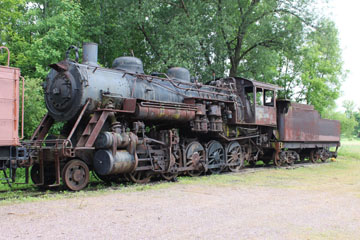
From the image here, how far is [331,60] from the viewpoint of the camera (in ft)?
102

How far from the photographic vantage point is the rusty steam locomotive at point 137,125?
9.55 metres

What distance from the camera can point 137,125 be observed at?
10633mm

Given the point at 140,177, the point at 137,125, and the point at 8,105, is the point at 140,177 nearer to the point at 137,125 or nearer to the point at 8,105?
the point at 137,125

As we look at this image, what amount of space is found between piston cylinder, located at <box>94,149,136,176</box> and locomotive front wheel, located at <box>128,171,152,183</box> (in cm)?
82

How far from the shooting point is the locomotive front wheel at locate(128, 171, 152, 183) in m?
10.8

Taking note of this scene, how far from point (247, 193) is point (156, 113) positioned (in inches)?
144

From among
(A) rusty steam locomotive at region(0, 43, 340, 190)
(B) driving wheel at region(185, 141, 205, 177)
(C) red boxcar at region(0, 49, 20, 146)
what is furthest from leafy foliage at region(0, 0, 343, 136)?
(C) red boxcar at region(0, 49, 20, 146)

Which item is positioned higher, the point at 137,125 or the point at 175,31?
the point at 175,31

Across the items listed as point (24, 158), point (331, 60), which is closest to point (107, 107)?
point (24, 158)

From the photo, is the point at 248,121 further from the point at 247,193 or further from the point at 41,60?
the point at 41,60

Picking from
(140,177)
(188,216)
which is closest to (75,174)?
(140,177)

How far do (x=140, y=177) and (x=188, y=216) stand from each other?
5.65 m

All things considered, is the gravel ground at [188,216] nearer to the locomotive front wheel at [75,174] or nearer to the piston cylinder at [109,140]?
the locomotive front wheel at [75,174]

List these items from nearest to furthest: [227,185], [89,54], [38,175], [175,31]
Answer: [38,175]
[227,185]
[89,54]
[175,31]
